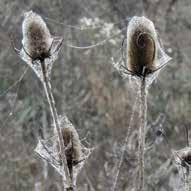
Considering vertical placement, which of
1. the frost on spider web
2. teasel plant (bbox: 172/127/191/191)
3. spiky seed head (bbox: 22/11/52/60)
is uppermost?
spiky seed head (bbox: 22/11/52/60)

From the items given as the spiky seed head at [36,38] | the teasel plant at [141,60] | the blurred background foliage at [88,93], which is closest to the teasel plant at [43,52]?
the spiky seed head at [36,38]

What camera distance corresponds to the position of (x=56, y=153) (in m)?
1.18

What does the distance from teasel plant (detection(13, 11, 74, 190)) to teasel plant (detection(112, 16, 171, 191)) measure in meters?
0.13

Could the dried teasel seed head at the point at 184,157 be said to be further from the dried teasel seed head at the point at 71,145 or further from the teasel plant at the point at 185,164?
the dried teasel seed head at the point at 71,145

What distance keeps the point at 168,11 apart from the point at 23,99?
1666 mm

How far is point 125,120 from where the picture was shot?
13.3 feet

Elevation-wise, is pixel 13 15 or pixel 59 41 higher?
pixel 13 15

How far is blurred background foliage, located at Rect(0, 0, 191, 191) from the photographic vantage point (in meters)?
3.81

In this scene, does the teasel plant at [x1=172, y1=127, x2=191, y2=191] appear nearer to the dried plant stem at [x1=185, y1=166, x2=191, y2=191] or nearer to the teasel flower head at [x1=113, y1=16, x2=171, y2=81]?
the dried plant stem at [x1=185, y1=166, x2=191, y2=191]

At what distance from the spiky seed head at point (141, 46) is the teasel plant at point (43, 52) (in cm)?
14

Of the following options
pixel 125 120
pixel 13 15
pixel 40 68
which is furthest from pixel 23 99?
pixel 40 68

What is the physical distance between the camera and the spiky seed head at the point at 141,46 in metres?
1.11

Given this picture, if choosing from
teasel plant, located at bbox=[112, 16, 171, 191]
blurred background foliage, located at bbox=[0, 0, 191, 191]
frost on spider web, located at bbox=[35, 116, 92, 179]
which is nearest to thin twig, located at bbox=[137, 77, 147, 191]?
teasel plant, located at bbox=[112, 16, 171, 191]

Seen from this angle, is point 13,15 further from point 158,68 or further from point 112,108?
point 158,68
